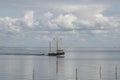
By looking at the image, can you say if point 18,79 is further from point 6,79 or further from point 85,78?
point 85,78

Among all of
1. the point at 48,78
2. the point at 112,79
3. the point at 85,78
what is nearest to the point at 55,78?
the point at 48,78

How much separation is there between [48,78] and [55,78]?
5.99 ft

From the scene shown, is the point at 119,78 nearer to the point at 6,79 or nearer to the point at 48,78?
the point at 48,78

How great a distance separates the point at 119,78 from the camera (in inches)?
3497

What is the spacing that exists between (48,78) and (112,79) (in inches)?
646

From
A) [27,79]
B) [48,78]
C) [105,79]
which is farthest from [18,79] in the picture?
[105,79]

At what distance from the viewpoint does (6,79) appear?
85875 mm

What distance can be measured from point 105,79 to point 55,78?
1286cm

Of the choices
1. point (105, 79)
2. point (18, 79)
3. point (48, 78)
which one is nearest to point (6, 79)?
point (18, 79)

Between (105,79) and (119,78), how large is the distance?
3.99 metres

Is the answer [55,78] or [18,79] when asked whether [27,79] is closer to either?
[18,79]

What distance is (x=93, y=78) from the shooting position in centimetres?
8919

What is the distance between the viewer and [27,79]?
3371 inches

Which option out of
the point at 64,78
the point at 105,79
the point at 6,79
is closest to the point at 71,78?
the point at 64,78
